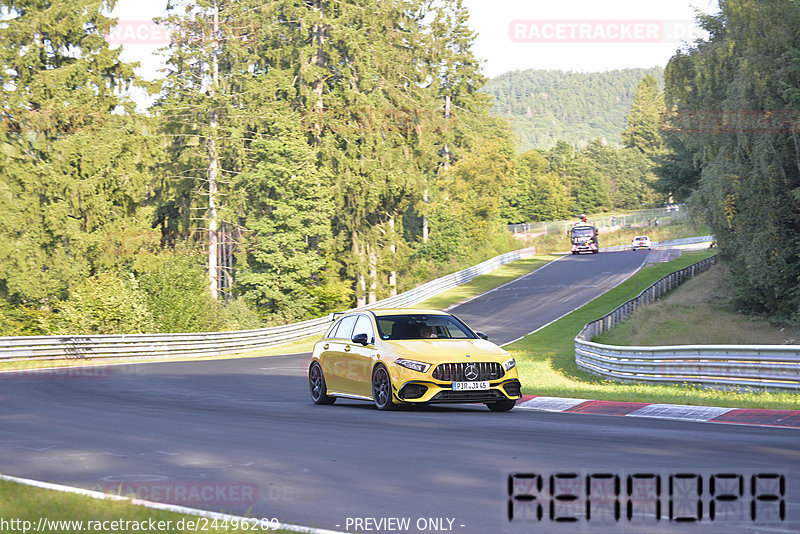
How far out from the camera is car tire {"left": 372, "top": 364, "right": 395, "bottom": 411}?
1473cm

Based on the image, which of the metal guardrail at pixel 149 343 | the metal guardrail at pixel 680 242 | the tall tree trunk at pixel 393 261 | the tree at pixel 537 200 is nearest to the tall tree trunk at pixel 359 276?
the tall tree trunk at pixel 393 261

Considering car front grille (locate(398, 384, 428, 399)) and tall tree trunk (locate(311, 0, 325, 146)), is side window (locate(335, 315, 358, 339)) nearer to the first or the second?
car front grille (locate(398, 384, 428, 399))

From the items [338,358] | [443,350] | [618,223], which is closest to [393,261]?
[338,358]

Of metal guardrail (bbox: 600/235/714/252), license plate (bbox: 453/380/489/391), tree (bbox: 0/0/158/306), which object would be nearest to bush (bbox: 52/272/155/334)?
tree (bbox: 0/0/158/306)

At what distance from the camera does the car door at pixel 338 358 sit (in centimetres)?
1628

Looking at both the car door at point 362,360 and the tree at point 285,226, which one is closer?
the car door at point 362,360

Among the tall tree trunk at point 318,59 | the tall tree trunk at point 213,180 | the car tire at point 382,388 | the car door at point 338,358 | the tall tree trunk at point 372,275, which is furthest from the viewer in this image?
the tall tree trunk at point 372,275

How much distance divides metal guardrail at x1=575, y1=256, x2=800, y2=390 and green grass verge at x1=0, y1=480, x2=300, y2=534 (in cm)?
1453

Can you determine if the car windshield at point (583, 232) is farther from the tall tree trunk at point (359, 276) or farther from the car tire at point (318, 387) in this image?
the car tire at point (318, 387)

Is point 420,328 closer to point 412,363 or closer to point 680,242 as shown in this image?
point 412,363

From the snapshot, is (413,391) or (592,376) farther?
(592,376)

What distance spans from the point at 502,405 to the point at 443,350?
4.62 feet

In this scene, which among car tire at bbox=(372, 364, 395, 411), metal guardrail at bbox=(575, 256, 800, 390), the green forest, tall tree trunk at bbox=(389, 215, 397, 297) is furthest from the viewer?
tall tree trunk at bbox=(389, 215, 397, 297)

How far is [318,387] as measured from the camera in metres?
17.2
